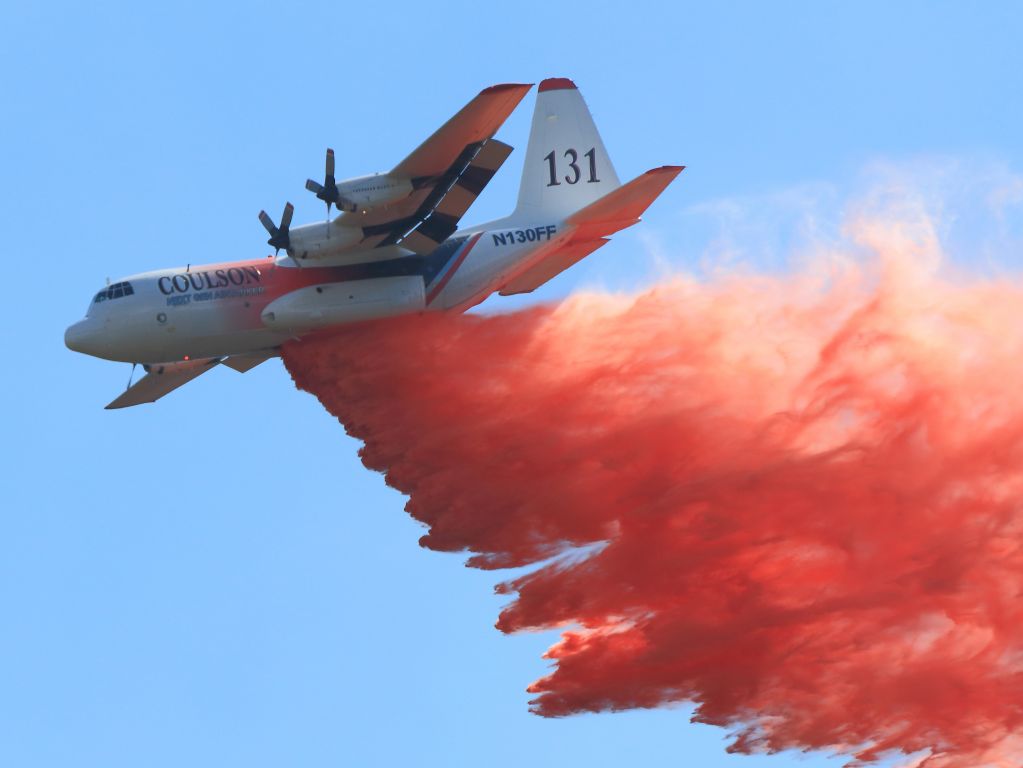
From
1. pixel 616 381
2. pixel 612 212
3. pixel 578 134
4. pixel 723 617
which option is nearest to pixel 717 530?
pixel 723 617

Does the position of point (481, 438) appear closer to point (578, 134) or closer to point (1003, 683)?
point (578, 134)

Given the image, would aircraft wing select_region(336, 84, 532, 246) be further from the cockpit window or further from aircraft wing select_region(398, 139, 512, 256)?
the cockpit window

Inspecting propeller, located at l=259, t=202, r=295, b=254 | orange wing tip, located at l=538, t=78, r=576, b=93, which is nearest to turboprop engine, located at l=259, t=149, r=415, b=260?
propeller, located at l=259, t=202, r=295, b=254

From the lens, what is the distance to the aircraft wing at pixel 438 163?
87.9 feet

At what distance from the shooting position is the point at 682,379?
28203 millimetres

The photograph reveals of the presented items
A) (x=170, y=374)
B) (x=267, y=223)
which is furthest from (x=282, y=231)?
(x=170, y=374)

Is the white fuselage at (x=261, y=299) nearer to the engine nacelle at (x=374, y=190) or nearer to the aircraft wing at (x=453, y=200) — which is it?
the aircraft wing at (x=453, y=200)

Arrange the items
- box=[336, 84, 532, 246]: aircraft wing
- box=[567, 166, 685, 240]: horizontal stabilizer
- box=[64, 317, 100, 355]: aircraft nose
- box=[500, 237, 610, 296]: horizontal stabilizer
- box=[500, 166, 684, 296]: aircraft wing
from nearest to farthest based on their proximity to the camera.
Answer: box=[336, 84, 532, 246]: aircraft wing, box=[567, 166, 685, 240]: horizontal stabilizer, box=[500, 166, 684, 296]: aircraft wing, box=[64, 317, 100, 355]: aircraft nose, box=[500, 237, 610, 296]: horizontal stabilizer

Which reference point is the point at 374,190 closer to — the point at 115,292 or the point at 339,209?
the point at 339,209

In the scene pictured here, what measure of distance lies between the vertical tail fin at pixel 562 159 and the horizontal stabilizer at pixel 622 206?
33.2 inches

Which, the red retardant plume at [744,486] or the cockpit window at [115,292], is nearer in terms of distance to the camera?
the red retardant plume at [744,486]

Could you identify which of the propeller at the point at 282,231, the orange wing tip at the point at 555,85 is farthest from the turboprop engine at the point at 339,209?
the orange wing tip at the point at 555,85

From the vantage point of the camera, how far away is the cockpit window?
28906mm

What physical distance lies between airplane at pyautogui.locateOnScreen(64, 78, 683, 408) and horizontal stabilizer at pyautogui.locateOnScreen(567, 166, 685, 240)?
0.02 m
